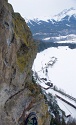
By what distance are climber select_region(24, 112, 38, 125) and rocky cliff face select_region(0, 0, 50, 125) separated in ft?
0.49

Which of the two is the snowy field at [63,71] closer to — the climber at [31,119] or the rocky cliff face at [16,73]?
the rocky cliff face at [16,73]

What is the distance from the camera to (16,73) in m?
11.5

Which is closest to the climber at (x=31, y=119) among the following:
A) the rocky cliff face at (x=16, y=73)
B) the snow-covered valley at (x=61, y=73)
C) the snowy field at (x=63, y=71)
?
the rocky cliff face at (x=16, y=73)

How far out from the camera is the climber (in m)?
12.3

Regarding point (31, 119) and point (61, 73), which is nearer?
point (31, 119)

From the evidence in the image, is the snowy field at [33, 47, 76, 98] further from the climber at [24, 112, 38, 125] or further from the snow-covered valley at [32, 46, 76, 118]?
the climber at [24, 112, 38, 125]

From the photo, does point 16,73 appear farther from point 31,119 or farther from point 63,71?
point 63,71

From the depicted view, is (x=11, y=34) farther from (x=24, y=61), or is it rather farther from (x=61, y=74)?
(x=61, y=74)

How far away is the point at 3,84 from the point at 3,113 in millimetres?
1108

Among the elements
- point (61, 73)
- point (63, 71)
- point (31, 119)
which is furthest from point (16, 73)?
point (63, 71)

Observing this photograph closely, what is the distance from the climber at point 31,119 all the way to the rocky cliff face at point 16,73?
0.15m

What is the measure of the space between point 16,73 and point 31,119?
90.7 inches

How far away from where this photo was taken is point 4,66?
10.6 m

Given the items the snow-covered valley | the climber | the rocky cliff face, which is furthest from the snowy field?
the climber
